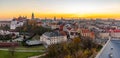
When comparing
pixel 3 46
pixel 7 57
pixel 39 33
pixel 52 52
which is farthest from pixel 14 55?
pixel 39 33

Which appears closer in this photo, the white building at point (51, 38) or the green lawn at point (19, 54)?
the green lawn at point (19, 54)

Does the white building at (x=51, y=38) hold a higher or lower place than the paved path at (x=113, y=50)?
lower

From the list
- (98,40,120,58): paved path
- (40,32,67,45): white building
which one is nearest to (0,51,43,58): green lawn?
(40,32,67,45): white building

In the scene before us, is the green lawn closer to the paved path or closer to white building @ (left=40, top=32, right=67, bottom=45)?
white building @ (left=40, top=32, right=67, bottom=45)

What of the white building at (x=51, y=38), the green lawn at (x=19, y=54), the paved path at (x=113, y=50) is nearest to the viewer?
the paved path at (x=113, y=50)

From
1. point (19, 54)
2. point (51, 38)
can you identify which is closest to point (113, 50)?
point (19, 54)

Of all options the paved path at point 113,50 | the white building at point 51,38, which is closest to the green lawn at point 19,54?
the white building at point 51,38

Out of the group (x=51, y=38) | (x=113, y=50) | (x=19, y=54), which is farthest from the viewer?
(x=51, y=38)

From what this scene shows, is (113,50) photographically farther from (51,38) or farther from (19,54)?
(51,38)

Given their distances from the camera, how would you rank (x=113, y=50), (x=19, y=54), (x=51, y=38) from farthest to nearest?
(x=51, y=38) < (x=19, y=54) < (x=113, y=50)

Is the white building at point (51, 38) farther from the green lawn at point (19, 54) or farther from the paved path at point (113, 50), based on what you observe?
the paved path at point (113, 50)

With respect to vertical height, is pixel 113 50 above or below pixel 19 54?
above
